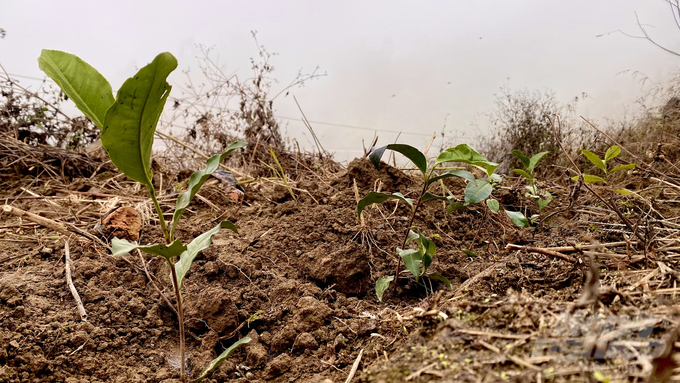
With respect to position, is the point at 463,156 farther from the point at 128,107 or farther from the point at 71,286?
the point at 71,286

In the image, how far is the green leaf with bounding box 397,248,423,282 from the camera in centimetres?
116

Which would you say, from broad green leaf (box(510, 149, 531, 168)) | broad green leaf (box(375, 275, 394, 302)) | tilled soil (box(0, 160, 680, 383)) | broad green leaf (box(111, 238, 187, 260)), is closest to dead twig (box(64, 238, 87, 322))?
tilled soil (box(0, 160, 680, 383))

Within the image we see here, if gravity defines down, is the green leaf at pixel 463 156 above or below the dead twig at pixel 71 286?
above

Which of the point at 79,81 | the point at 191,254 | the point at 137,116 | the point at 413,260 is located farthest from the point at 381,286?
the point at 79,81

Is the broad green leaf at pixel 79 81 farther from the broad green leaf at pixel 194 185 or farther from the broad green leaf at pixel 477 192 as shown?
the broad green leaf at pixel 477 192

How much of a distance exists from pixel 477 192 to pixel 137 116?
90cm

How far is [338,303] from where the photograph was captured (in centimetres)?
132

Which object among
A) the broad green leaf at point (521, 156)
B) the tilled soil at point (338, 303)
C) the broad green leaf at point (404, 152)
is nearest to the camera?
the tilled soil at point (338, 303)

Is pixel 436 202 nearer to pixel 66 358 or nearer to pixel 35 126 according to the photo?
pixel 66 358

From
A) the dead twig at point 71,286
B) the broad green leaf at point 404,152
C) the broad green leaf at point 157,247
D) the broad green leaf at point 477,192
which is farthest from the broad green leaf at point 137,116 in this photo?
the broad green leaf at point 477,192

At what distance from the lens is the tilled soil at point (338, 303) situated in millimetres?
708

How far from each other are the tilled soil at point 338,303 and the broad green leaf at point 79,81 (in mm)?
671

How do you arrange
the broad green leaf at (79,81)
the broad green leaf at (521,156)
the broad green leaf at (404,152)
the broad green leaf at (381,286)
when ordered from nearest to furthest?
the broad green leaf at (79,81)
the broad green leaf at (404,152)
the broad green leaf at (381,286)
the broad green leaf at (521,156)

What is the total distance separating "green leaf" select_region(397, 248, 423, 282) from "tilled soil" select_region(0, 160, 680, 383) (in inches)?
3.5
